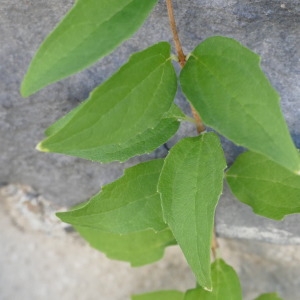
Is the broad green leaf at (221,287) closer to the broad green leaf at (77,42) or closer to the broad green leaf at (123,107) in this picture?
the broad green leaf at (123,107)

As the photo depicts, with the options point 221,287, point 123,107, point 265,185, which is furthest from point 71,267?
point 123,107

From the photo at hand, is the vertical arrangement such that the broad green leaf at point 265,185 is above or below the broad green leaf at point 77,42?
below

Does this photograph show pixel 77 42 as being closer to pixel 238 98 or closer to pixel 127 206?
pixel 238 98

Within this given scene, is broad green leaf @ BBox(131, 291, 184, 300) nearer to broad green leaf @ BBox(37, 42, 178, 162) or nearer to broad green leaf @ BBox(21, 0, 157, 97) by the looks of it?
broad green leaf @ BBox(37, 42, 178, 162)

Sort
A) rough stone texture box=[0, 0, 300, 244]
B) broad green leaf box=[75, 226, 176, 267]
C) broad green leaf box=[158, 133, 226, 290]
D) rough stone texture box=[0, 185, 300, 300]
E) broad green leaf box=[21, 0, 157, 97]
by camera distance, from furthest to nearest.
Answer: rough stone texture box=[0, 185, 300, 300], broad green leaf box=[75, 226, 176, 267], rough stone texture box=[0, 0, 300, 244], broad green leaf box=[158, 133, 226, 290], broad green leaf box=[21, 0, 157, 97]

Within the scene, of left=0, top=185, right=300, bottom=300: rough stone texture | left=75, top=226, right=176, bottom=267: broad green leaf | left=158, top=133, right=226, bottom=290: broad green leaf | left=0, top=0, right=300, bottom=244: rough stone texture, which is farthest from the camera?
left=0, top=185, right=300, bottom=300: rough stone texture

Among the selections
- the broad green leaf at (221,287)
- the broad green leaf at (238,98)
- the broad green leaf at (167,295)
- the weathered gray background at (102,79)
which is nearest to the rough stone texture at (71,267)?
the weathered gray background at (102,79)

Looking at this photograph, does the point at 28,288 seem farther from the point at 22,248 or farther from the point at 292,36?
the point at 292,36

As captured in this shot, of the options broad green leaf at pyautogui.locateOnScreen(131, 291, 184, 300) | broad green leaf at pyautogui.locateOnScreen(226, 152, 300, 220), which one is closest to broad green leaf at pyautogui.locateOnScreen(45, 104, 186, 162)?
broad green leaf at pyautogui.locateOnScreen(226, 152, 300, 220)
